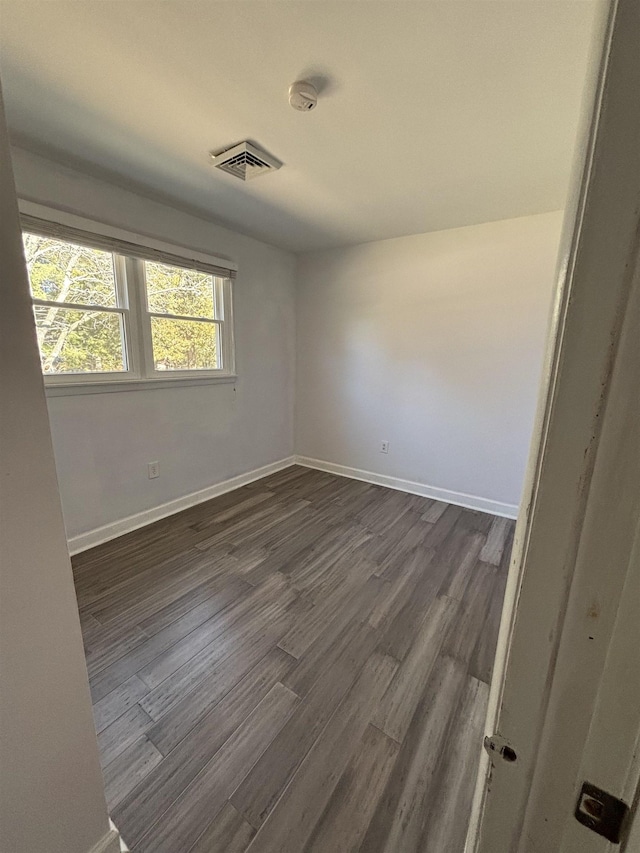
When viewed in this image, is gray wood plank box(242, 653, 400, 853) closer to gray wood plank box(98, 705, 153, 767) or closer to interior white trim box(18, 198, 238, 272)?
gray wood plank box(98, 705, 153, 767)

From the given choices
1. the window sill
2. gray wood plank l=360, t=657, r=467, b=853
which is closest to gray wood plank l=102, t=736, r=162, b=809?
gray wood plank l=360, t=657, r=467, b=853

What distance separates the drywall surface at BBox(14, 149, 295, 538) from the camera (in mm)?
2209

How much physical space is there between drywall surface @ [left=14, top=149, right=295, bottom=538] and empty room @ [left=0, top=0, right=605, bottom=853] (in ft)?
0.07

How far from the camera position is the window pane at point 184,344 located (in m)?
2.69

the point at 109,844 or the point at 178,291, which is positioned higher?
the point at 178,291

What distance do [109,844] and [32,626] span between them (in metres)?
0.72

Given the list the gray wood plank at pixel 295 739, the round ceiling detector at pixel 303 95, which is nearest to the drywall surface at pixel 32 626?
the gray wood plank at pixel 295 739

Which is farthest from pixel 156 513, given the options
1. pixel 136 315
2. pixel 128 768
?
pixel 128 768

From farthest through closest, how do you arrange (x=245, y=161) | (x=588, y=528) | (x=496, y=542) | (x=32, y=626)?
1. (x=496, y=542)
2. (x=245, y=161)
3. (x=32, y=626)
4. (x=588, y=528)

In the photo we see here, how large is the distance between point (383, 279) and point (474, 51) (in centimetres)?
211

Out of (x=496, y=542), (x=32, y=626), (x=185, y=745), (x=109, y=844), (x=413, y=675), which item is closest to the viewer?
(x=32, y=626)

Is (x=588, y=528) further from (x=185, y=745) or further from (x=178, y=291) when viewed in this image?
(x=178, y=291)

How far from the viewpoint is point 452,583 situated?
→ 6.98ft

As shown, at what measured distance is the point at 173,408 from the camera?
285cm
